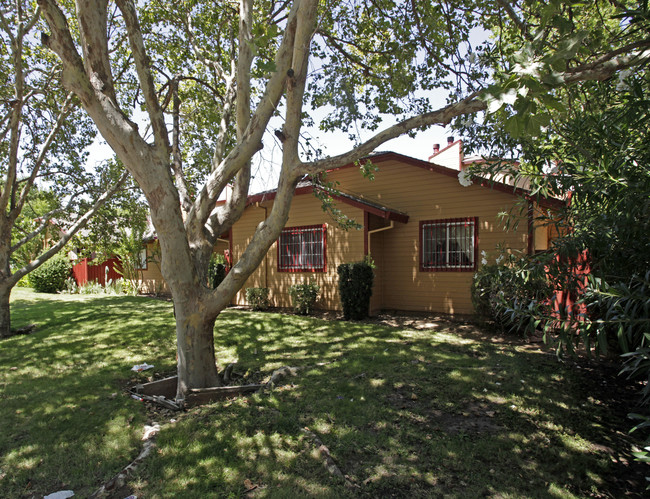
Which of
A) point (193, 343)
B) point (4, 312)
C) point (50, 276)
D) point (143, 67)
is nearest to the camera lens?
point (143, 67)

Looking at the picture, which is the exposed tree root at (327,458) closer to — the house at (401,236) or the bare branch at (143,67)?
the bare branch at (143,67)

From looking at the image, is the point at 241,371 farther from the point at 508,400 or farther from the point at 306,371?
the point at 508,400

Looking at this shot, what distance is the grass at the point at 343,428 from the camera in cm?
313

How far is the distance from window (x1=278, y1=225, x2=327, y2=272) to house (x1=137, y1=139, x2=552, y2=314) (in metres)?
0.03

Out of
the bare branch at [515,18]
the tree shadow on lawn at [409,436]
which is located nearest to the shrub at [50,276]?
the tree shadow on lawn at [409,436]

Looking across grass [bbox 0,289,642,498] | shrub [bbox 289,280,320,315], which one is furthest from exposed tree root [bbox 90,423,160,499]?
shrub [bbox 289,280,320,315]

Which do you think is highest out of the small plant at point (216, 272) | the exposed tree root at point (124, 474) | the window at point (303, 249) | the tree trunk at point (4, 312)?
the window at point (303, 249)

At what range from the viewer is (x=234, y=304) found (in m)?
13.8

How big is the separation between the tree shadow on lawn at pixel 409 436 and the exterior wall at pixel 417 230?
4308mm

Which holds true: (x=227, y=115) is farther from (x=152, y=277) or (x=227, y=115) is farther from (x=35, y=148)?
(x=152, y=277)

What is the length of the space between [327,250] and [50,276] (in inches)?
605

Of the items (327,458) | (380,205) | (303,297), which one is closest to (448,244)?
(380,205)

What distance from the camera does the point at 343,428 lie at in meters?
3.94

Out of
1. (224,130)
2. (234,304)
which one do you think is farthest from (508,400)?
(234,304)
